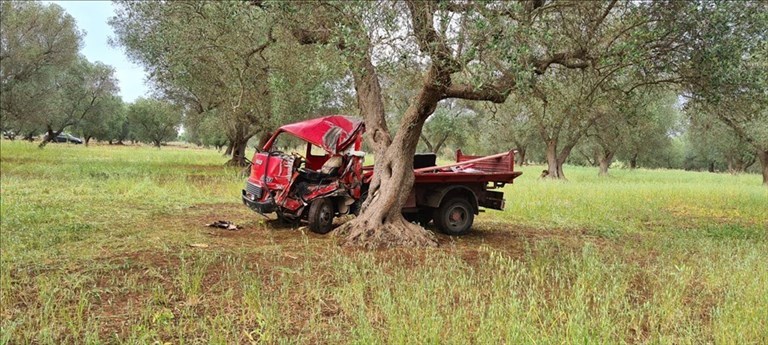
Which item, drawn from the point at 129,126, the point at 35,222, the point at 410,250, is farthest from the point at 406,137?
the point at 129,126

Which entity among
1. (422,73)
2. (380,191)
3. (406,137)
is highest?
(422,73)

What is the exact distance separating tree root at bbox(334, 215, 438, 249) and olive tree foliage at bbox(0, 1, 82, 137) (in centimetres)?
2432

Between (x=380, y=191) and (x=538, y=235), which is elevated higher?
(x=380, y=191)

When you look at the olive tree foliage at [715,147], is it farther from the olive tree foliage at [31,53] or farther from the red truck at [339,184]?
the olive tree foliage at [31,53]

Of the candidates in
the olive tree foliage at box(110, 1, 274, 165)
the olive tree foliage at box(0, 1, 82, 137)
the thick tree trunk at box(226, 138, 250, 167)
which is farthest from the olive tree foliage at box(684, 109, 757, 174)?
the olive tree foliage at box(0, 1, 82, 137)

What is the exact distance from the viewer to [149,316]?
4.70 metres

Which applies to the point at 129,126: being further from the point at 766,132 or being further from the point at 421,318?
the point at 421,318

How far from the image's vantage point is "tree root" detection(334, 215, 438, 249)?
8219 millimetres

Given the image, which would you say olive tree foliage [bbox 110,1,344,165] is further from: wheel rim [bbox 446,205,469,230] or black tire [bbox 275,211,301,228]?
wheel rim [bbox 446,205,469,230]

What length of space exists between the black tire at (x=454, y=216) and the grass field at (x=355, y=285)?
0.54m

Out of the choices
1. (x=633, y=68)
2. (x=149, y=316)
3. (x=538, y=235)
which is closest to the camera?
(x=149, y=316)

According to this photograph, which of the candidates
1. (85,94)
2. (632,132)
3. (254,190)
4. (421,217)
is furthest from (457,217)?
(85,94)

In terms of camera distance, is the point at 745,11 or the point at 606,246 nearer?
the point at 745,11

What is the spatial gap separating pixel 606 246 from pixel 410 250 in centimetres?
385
